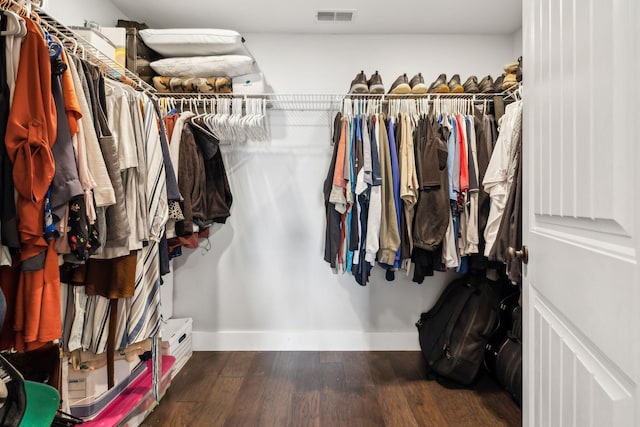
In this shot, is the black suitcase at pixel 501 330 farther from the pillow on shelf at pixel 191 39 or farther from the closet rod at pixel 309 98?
the pillow on shelf at pixel 191 39

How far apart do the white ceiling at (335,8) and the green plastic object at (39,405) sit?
2.08 meters

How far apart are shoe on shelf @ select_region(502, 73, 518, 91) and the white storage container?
249 cm

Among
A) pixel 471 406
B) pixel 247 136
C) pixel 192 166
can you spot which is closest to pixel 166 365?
pixel 192 166

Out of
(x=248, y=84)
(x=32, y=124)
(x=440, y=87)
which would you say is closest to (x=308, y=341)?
(x=248, y=84)

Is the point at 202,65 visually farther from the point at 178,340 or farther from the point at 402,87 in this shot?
the point at 178,340

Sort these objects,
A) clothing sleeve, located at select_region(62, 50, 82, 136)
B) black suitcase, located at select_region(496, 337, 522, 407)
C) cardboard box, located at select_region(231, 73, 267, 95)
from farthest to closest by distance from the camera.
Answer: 1. cardboard box, located at select_region(231, 73, 267, 95)
2. black suitcase, located at select_region(496, 337, 522, 407)
3. clothing sleeve, located at select_region(62, 50, 82, 136)

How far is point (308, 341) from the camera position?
2.37m

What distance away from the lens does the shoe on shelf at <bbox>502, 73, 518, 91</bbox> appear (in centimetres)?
188

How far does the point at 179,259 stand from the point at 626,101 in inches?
97.0

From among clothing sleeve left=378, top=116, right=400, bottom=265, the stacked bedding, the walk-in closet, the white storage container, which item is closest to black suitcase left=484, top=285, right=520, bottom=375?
the walk-in closet

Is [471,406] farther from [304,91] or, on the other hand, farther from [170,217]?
[304,91]

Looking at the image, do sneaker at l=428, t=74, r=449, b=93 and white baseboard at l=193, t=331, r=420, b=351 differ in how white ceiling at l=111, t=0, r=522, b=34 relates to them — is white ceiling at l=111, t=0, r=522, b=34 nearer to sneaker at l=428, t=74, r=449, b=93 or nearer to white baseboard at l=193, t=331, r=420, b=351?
sneaker at l=428, t=74, r=449, b=93

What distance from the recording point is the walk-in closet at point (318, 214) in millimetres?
711

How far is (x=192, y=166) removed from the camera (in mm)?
1823
